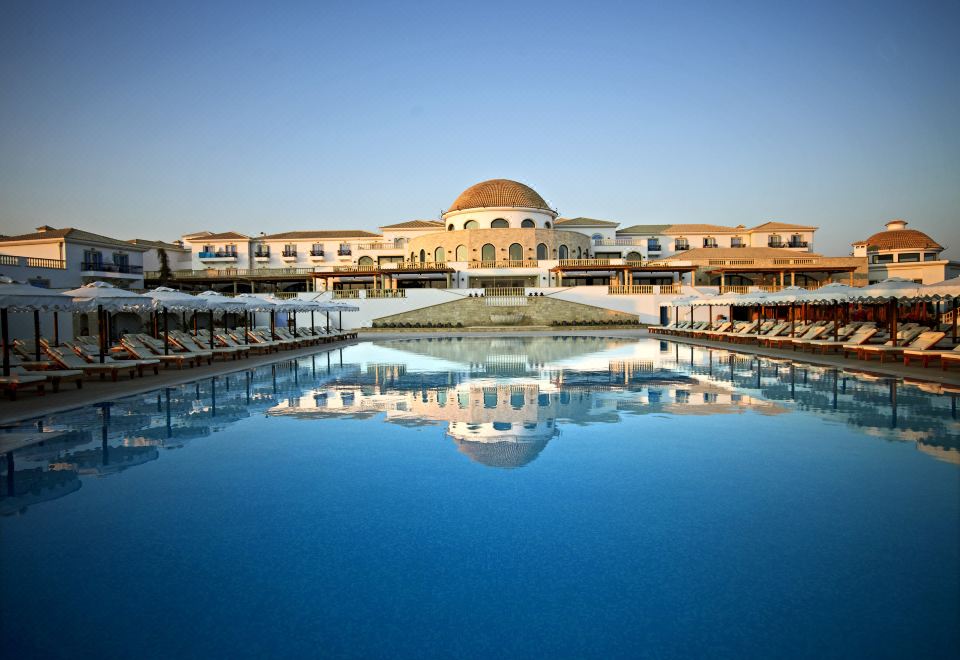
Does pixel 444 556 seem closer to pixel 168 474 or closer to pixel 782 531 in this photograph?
pixel 782 531

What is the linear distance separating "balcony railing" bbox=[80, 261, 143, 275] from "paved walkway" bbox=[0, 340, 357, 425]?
26.9 m

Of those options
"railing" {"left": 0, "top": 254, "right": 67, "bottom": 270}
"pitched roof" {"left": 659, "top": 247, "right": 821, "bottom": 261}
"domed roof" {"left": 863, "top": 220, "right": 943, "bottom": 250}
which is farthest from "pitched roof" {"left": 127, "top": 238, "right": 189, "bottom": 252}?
"domed roof" {"left": 863, "top": 220, "right": 943, "bottom": 250}

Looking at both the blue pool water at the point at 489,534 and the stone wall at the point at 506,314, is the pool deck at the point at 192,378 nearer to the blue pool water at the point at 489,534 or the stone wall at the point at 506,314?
the blue pool water at the point at 489,534

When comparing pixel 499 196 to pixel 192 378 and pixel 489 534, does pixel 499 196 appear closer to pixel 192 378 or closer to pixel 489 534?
pixel 192 378

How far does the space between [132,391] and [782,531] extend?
1252 centimetres

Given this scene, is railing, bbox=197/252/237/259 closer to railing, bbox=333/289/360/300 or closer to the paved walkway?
railing, bbox=333/289/360/300

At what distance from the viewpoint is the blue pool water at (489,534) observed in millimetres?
3402

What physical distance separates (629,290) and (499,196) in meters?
17.7

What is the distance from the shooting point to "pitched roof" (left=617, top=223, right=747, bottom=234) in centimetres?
6153

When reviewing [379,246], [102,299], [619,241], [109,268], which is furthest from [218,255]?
[102,299]

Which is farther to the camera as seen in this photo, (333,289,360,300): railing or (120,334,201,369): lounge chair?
(333,289,360,300): railing

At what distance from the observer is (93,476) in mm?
6574

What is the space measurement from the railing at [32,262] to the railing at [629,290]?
3507cm

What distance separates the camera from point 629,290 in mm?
42750
